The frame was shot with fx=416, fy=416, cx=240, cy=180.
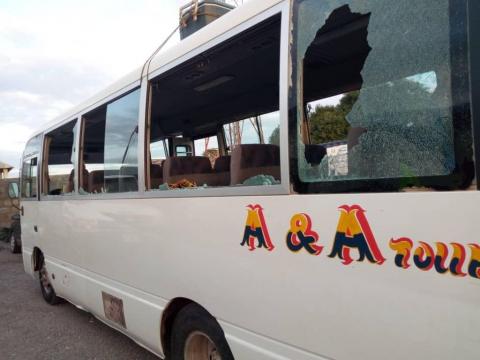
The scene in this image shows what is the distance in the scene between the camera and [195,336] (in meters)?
2.87

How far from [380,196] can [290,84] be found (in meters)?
0.74

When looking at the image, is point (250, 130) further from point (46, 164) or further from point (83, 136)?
point (46, 164)

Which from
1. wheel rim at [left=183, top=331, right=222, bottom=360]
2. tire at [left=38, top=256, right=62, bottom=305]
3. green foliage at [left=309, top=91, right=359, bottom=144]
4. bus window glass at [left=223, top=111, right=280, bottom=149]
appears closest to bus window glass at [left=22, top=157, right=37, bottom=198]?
tire at [left=38, top=256, right=62, bottom=305]

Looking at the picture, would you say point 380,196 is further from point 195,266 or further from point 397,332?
point 195,266

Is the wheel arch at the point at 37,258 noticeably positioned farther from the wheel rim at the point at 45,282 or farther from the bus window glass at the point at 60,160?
the bus window glass at the point at 60,160

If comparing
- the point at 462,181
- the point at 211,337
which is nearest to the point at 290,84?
the point at 462,181

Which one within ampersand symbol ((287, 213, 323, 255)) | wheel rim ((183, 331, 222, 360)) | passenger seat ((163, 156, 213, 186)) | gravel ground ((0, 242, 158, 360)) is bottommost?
gravel ground ((0, 242, 158, 360))

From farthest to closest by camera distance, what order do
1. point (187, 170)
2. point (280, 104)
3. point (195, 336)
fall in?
point (187, 170) < point (195, 336) < point (280, 104)

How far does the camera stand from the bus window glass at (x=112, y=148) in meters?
3.49

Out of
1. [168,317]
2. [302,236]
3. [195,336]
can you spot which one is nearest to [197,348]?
[195,336]

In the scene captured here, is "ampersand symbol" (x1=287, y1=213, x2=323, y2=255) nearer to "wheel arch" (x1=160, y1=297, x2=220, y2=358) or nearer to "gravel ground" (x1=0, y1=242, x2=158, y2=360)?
"wheel arch" (x1=160, y1=297, x2=220, y2=358)

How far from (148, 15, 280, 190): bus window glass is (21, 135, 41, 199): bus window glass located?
8.06 feet

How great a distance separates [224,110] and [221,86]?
819 mm

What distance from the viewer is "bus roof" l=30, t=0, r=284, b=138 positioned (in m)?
2.34
